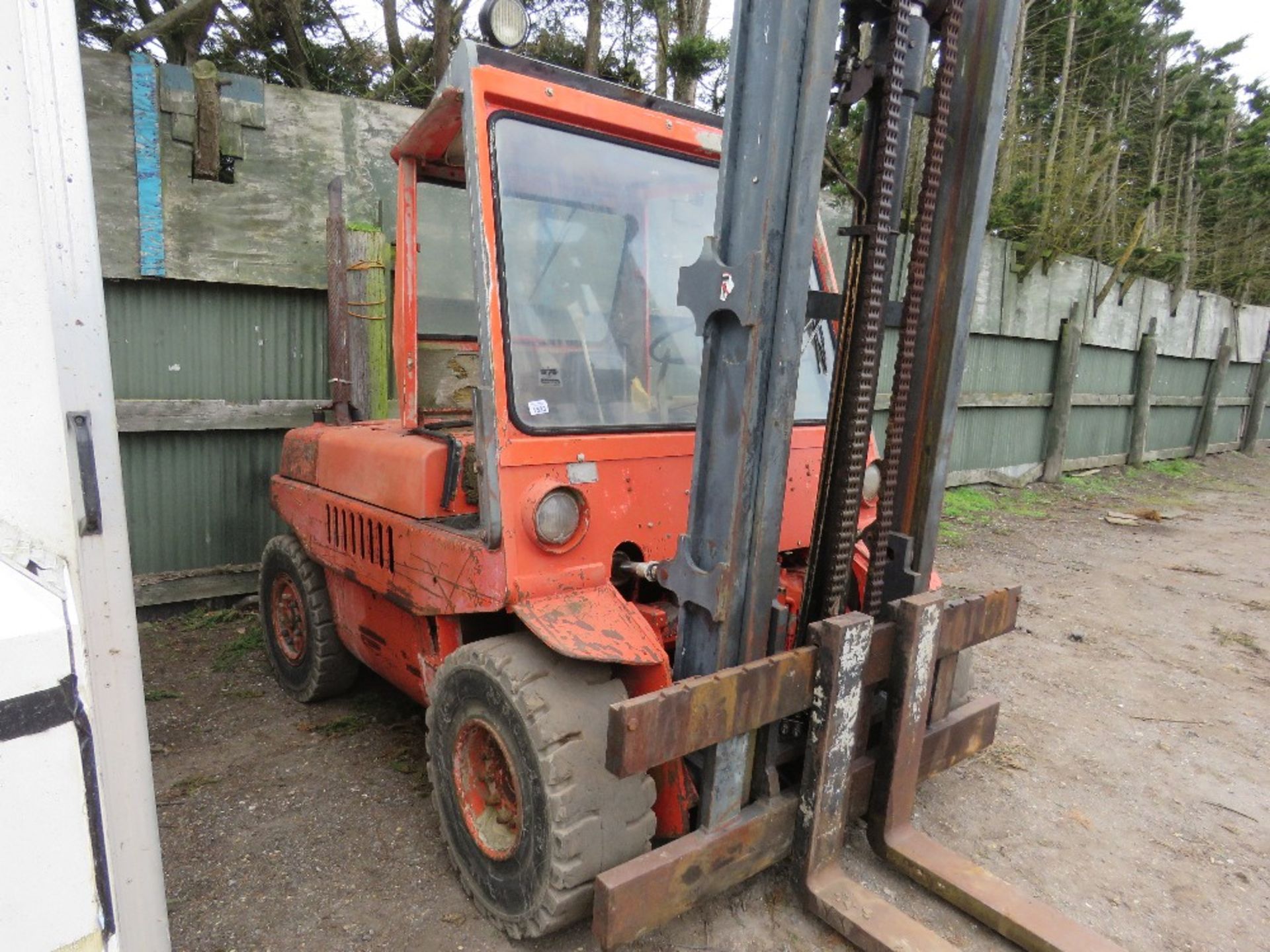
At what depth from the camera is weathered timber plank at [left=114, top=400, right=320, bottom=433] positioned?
470 centimetres

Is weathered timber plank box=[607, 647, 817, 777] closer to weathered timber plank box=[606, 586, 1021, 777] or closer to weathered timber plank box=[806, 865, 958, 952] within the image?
weathered timber plank box=[606, 586, 1021, 777]

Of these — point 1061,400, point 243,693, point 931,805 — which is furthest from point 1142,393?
point 243,693

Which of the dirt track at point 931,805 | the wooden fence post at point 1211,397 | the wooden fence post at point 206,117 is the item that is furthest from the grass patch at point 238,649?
the wooden fence post at point 1211,397

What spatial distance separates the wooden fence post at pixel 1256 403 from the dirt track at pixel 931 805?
1412 cm

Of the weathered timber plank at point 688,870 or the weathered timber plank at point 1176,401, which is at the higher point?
the weathered timber plank at point 1176,401

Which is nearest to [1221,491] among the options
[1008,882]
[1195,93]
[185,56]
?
[1195,93]

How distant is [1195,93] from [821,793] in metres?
20.5

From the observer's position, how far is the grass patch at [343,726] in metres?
3.73

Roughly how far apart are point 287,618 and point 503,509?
2.35 metres

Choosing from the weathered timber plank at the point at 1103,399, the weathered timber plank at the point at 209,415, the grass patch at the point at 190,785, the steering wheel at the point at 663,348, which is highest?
the steering wheel at the point at 663,348

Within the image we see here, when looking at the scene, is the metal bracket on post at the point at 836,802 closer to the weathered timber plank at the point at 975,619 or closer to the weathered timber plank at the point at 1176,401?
the weathered timber plank at the point at 975,619

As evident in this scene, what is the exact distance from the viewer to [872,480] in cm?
286

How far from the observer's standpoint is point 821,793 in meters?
2.34

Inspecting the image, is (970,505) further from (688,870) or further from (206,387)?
(688,870)
